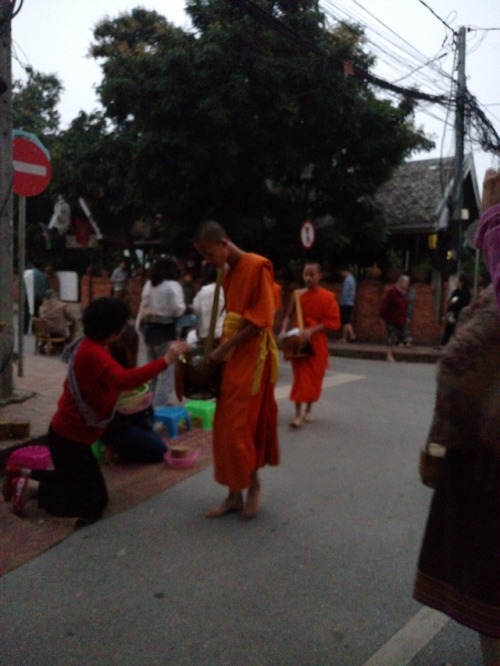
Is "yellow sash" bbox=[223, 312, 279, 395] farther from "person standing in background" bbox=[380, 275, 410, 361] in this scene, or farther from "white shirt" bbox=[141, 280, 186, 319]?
"person standing in background" bbox=[380, 275, 410, 361]

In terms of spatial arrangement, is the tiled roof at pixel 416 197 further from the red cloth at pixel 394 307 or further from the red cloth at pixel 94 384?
the red cloth at pixel 94 384

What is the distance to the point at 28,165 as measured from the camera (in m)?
6.55

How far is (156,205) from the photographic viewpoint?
53.0 ft

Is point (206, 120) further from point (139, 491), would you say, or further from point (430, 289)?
point (139, 491)

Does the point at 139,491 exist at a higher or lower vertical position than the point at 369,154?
lower

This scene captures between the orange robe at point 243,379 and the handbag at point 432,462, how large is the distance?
1767 mm

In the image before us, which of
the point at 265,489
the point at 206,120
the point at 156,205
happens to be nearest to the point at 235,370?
the point at 265,489

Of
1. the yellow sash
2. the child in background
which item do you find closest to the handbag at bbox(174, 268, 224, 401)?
the yellow sash

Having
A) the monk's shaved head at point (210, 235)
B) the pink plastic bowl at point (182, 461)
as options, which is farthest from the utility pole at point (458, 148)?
the monk's shaved head at point (210, 235)

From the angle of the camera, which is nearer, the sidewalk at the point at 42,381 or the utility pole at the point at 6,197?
the sidewalk at the point at 42,381

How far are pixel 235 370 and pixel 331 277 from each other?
45.1ft

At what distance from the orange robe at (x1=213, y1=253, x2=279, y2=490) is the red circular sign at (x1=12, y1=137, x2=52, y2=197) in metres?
3.29

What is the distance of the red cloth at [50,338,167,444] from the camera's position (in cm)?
381

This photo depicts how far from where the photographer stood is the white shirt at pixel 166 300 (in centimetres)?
706
